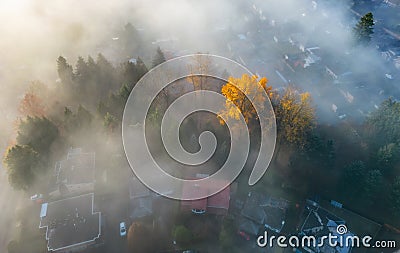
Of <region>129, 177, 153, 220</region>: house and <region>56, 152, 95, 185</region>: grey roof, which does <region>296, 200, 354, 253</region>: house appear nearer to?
<region>129, 177, 153, 220</region>: house

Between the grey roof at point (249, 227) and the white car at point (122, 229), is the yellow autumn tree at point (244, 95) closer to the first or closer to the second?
the grey roof at point (249, 227)

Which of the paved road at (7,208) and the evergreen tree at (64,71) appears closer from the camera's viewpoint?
the paved road at (7,208)

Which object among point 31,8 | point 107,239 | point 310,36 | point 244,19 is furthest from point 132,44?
point 107,239

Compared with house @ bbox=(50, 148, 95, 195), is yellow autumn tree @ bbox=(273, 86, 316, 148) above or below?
above

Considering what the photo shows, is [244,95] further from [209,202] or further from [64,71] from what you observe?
[64,71]

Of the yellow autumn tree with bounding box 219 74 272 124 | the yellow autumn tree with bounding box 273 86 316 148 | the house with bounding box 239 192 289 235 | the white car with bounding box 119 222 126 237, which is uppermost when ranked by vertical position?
the yellow autumn tree with bounding box 219 74 272 124

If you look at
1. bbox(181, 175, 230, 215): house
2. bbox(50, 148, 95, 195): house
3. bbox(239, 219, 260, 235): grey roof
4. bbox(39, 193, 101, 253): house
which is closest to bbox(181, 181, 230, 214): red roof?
bbox(181, 175, 230, 215): house

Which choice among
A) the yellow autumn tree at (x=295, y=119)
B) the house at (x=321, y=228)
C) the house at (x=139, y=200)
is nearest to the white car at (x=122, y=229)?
the house at (x=139, y=200)
